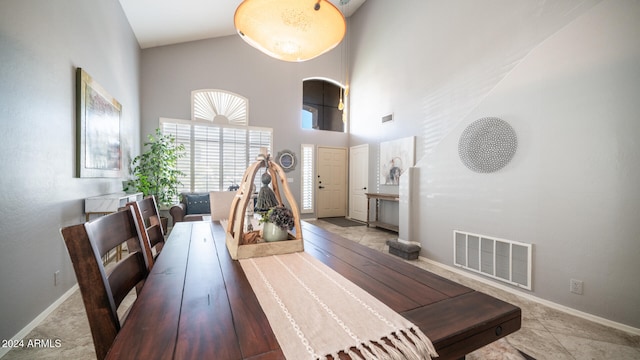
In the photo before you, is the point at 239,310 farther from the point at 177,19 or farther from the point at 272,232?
the point at 177,19

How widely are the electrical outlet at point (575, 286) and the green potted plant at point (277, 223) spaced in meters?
2.57

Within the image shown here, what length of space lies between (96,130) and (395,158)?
4663 millimetres

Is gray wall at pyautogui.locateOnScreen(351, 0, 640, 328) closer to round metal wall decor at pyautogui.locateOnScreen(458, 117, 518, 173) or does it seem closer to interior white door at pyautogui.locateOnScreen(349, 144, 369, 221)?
round metal wall decor at pyautogui.locateOnScreen(458, 117, 518, 173)

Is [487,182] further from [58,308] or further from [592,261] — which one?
[58,308]

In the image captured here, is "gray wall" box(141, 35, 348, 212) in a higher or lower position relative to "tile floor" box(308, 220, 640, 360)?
higher

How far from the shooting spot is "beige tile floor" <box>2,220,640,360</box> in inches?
62.6

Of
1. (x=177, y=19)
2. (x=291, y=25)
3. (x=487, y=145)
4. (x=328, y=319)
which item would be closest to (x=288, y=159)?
(x=177, y=19)

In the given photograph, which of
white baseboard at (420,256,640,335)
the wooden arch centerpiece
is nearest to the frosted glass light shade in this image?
the wooden arch centerpiece

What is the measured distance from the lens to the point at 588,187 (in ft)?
6.89

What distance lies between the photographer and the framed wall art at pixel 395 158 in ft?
15.8

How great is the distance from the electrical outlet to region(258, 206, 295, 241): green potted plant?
2570 millimetres

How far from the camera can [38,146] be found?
1.90 metres

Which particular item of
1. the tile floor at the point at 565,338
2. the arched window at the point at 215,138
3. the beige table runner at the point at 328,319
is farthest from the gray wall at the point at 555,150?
the arched window at the point at 215,138

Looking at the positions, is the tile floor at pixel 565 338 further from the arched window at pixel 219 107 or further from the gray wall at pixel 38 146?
the arched window at pixel 219 107
